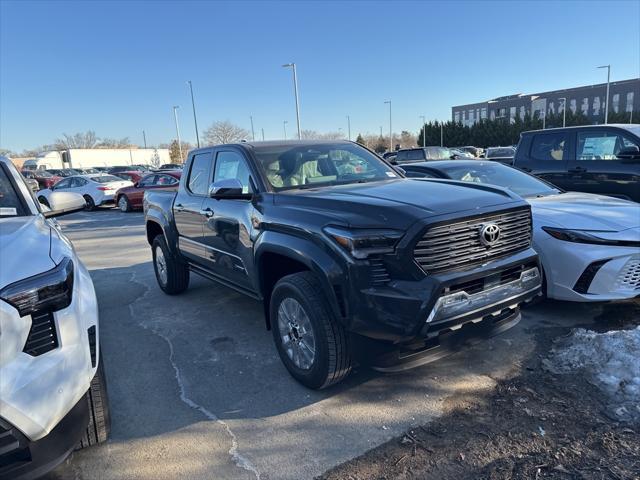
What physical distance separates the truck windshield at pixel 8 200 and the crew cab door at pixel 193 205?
5.56 feet

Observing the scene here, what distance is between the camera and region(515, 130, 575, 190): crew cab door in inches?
302

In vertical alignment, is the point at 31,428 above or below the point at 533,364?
above

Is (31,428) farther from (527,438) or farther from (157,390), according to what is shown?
(527,438)

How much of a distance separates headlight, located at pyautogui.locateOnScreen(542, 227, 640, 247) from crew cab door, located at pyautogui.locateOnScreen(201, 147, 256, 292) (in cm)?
289

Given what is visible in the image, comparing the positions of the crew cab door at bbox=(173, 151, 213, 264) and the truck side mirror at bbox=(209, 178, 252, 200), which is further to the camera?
the crew cab door at bbox=(173, 151, 213, 264)

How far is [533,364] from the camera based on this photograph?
3740 mm

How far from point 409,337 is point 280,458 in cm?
105

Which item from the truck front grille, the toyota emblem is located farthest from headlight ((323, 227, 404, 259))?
the toyota emblem

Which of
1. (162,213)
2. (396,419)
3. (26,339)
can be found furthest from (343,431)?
(162,213)

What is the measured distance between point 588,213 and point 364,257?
3049 mm

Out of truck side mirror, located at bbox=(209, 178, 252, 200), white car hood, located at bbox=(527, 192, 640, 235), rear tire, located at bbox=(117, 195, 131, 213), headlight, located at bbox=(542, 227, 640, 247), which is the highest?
truck side mirror, located at bbox=(209, 178, 252, 200)

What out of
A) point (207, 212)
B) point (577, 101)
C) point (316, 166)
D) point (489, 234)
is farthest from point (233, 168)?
point (577, 101)

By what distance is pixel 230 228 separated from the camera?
4.28 metres

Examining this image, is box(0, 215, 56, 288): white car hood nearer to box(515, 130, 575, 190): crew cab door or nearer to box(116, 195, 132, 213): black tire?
box(515, 130, 575, 190): crew cab door
